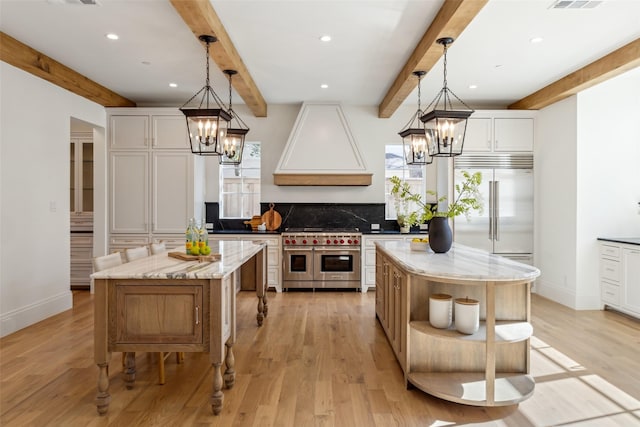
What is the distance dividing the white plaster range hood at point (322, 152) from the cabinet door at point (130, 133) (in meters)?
2.02

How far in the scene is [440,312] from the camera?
271cm

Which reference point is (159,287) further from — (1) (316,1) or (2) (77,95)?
(2) (77,95)

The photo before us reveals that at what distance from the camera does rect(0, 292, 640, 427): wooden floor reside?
2486mm

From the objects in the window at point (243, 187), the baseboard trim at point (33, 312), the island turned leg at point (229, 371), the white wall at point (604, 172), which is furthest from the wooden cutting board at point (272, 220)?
the white wall at point (604, 172)

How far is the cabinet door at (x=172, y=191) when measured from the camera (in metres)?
6.05

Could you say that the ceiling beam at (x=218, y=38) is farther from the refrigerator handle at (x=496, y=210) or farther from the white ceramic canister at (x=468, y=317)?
the refrigerator handle at (x=496, y=210)

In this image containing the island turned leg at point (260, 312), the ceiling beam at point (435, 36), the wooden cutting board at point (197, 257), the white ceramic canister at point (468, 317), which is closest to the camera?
the white ceramic canister at point (468, 317)

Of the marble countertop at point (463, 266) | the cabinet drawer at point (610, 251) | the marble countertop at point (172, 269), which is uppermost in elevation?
the marble countertop at point (463, 266)

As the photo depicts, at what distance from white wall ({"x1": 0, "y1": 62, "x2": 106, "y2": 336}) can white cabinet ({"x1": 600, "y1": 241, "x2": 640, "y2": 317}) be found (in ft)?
22.1

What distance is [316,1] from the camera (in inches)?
126

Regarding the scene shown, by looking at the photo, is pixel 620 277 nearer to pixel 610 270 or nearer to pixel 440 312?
pixel 610 270

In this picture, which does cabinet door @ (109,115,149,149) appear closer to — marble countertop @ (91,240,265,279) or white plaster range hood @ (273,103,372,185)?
white plaster range hood @ (273,103,372,185)

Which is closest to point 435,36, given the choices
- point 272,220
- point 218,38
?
point 218,38

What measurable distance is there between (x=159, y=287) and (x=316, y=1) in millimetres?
2447
